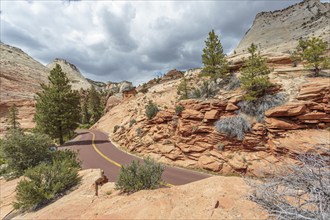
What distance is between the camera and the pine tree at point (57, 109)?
74.6 ft

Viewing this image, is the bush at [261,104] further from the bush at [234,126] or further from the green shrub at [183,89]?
the green shrub at [183,89]

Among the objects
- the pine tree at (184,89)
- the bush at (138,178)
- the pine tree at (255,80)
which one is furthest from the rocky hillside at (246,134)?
the bush at (138,178)

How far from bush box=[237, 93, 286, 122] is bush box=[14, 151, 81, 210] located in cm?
1523

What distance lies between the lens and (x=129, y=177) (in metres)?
7.25

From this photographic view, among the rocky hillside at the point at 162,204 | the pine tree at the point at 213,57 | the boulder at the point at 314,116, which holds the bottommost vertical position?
the rocky hillside at the point at 162,204

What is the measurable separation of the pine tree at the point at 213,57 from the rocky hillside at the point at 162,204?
60.5 ft

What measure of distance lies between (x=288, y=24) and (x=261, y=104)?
2786 inches

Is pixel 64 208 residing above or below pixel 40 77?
below

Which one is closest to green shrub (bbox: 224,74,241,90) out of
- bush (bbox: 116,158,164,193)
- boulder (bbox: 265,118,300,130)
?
boulder (bbox: 265,118,300,130)

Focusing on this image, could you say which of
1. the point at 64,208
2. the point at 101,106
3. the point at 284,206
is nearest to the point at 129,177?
the point at 64,208

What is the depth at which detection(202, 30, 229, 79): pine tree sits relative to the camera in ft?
74.7

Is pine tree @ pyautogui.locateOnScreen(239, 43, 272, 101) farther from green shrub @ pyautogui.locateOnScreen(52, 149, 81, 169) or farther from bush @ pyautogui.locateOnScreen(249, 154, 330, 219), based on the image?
green shrub @ pyautogui.locateOnScreen(52, 149, 81, 169)

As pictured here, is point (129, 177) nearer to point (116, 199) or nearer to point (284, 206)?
point (116, 199)

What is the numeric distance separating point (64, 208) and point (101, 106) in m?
61.5
